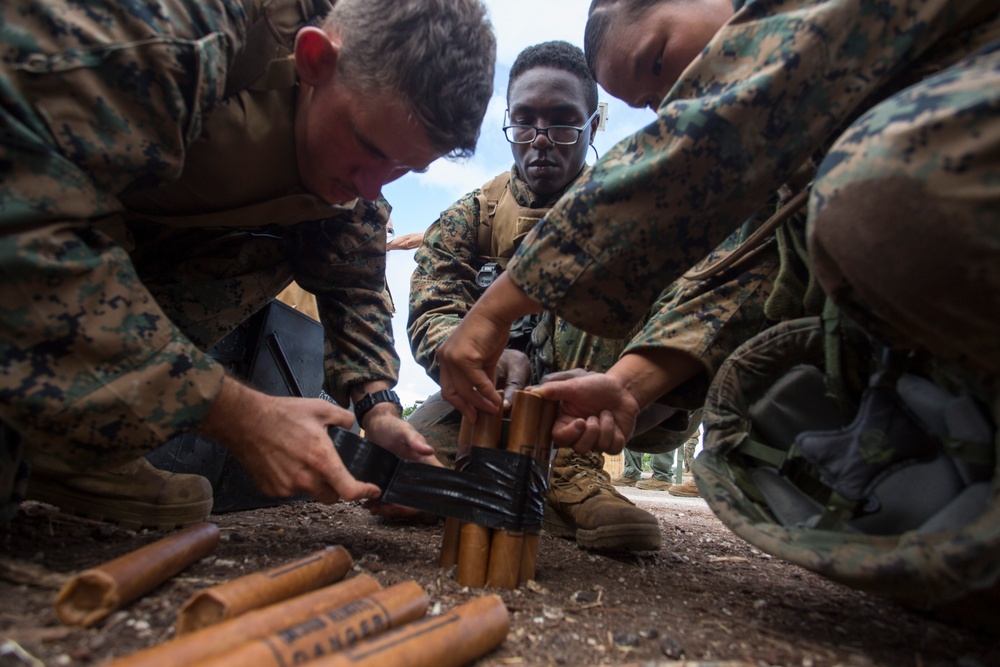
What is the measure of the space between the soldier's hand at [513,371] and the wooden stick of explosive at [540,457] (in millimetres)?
1013

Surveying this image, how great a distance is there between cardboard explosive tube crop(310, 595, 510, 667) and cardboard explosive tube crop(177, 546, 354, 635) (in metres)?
0.28

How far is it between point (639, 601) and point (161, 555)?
46.5 inches

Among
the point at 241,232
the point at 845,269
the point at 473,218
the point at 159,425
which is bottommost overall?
the point at 159,425

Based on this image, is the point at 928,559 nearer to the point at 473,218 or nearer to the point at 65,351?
the point at 65,351

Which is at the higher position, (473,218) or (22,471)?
(473,218)

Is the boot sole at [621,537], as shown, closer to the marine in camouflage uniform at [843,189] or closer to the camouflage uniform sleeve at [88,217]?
the marine in camouflage uniform at [843,189]

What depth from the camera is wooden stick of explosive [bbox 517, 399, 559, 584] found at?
5.64 feet

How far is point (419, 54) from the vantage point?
1.83 metres

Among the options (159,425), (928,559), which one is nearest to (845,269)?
A: (928,559)

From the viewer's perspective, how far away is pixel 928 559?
3.49 ft

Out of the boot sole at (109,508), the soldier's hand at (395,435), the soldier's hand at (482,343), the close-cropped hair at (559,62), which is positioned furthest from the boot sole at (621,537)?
the close-cropped hair at (559,62)

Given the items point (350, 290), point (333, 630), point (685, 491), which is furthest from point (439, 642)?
point (685, 491)

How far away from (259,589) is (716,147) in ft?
4.45

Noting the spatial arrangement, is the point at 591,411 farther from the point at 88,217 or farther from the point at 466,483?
the point at 88,217
